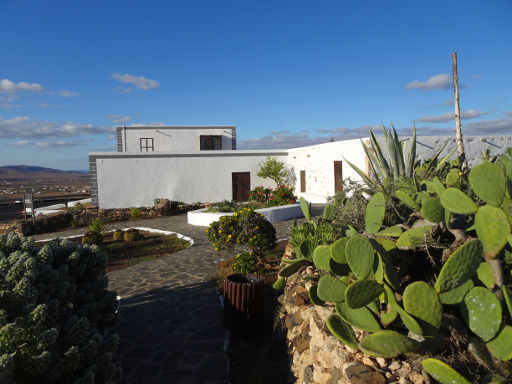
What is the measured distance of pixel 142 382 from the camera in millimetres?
3514

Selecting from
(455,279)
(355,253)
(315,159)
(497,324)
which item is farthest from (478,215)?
(315,159)

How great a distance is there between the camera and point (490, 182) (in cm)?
237

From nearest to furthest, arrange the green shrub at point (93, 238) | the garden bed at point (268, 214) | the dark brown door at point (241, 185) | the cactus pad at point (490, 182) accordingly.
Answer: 1. the cactus pad at point (490, 182)
2. the green shrub at point (93, 238)
3. the garden bed at point (268, 214)
4. the dark brown door at point (241, 185)

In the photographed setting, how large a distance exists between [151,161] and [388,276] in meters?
16.6

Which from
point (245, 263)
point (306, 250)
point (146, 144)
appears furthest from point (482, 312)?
point (146, 144)

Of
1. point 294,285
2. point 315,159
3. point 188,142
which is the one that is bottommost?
point 294,285

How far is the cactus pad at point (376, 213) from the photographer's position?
10.9 ft

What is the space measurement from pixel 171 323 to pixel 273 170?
14.1m

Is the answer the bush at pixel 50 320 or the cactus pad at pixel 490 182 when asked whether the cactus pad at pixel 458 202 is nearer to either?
the cactus pad at pixel 490 182

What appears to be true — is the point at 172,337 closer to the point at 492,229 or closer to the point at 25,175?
the point at 492,229

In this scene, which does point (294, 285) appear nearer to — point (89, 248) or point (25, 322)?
point (89, 248)

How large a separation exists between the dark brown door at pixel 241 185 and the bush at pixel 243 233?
11659 millimetres

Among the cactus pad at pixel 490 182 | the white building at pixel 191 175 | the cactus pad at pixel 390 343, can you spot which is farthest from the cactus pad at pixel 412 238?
the white building at pixel 191 175

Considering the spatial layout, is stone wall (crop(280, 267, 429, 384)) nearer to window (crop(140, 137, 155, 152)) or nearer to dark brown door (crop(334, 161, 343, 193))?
→ dark brown door (crop(334, 161, 343, 193))
